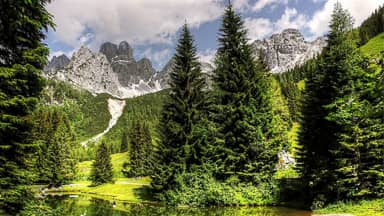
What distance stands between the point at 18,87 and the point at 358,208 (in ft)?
70.1

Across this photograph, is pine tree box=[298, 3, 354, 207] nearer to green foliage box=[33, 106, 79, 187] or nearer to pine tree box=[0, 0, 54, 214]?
pine tree box=[0, 0, 54, 214]

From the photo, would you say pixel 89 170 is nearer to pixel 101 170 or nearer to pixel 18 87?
pixel 101 170

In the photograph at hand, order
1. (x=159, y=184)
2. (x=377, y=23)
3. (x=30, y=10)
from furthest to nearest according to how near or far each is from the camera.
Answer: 1. (x=377, y=23)
2. (x=159, y=184)
3. (x=30, y=10)

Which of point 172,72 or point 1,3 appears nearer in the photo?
point 1,3

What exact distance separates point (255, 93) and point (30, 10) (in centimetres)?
2426

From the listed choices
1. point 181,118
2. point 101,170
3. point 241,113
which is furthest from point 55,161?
point 241,113

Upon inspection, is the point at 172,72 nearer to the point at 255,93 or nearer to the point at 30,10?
the point at 255,93

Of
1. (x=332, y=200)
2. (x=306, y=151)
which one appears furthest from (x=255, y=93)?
(x=332, y=200)

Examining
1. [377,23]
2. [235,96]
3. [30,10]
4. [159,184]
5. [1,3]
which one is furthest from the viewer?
[377,23]

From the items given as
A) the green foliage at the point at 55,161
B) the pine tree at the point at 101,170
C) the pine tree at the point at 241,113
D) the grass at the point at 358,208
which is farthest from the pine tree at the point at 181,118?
the green foliage at the point at 55,161

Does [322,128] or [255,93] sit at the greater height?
[255,93]

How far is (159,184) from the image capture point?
112 ft

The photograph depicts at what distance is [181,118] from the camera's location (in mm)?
34750

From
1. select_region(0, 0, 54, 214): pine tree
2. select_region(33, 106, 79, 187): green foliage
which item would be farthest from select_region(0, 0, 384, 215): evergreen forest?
select_region(33, 106, 79, 187): green foliage
